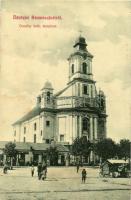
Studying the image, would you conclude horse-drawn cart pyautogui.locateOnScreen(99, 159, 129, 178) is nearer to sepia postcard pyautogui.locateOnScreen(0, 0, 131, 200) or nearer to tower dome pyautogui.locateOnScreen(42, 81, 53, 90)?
sepia postcard pyautogui.locateOnScreen(0, 0, 131, 200)

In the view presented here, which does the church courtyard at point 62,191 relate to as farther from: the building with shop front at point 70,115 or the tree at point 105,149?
the building with shop front at point 70,115

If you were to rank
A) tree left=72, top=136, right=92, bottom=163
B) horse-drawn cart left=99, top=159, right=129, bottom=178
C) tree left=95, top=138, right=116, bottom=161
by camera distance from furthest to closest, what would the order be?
tree left=72, top=136, right=92, bottom=163 < horse-drawn cart left=99, top=159, right=129, bottom=178 < tree left=95, top=138, right=116, bottom=161

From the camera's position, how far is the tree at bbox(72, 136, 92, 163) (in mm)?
11298

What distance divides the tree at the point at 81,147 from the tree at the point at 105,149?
48 centimetres

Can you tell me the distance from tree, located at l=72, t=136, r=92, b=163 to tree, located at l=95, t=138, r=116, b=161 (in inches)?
19.1

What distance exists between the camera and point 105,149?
9.52 meters

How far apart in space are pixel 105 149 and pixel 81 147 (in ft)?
7.34

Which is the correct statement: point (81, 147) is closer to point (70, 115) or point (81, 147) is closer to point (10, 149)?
point (70, 115)

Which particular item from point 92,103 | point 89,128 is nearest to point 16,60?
point 92,103

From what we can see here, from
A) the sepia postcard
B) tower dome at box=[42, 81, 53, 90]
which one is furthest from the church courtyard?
tower dome at box=[42, 81, 53, 90]

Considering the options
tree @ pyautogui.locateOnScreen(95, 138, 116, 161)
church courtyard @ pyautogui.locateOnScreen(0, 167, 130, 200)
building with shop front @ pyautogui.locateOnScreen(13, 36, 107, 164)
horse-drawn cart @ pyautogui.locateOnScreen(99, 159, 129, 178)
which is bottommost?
church courtyard @ pyautogui.locateOnScreen(0, 167, 130, 200)

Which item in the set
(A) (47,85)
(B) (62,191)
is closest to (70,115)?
(A) (47,85)

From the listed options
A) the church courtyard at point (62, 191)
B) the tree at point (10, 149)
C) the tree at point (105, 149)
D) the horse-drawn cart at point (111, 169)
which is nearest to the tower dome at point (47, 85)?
the tree at point (10, 149)

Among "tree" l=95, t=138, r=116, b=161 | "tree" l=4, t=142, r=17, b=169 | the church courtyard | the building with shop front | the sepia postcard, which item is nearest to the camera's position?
the church courtyard
